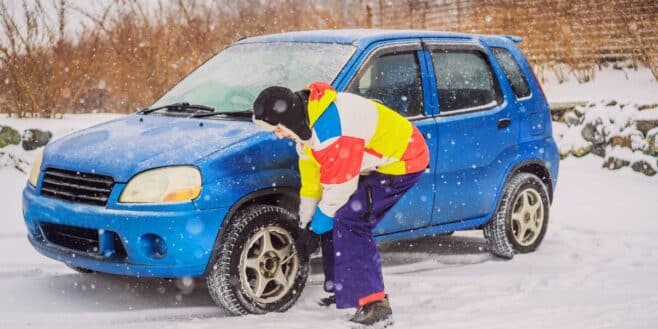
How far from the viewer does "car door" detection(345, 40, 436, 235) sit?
5.95 metres

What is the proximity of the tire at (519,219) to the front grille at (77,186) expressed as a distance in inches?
121

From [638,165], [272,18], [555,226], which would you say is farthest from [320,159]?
[272,18]

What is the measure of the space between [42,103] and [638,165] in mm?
7229

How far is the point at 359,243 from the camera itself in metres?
5.05

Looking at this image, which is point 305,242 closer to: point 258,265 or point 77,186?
point 258,265

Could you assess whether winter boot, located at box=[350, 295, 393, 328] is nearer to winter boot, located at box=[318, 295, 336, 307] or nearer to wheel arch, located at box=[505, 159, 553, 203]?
winter boot, located at box=[318, 295, 336, 307]

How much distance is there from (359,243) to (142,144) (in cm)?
136

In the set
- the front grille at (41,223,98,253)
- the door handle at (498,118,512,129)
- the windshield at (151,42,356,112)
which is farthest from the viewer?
the door handle at (498,118,512,129)

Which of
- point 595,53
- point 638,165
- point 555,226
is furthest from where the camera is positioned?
point 595,53

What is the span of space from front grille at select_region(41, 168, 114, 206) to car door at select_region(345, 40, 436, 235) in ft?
5.33

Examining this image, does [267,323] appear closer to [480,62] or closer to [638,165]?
[480,62]

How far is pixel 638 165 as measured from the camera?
10781 millimetres

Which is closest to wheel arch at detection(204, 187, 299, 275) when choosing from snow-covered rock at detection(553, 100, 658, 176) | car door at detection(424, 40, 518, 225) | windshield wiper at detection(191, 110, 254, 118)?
windshield wiper at detection(191, 110, 254, 118)

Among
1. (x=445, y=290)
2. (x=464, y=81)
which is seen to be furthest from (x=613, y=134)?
(x=445, y=290)
